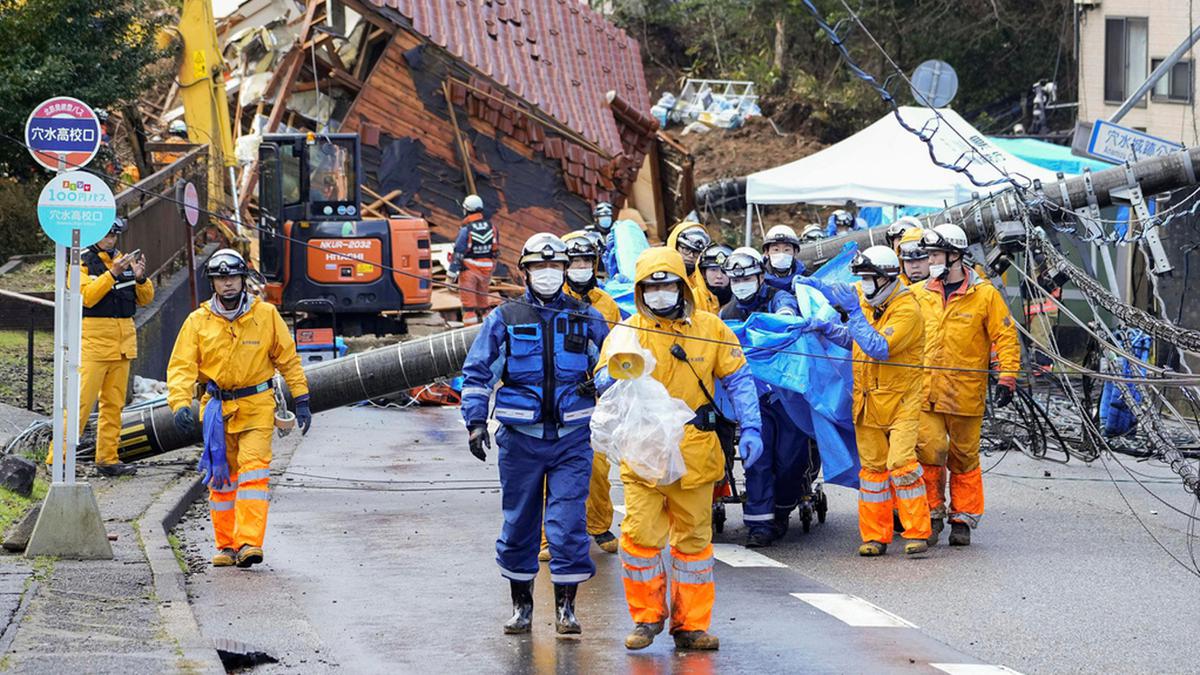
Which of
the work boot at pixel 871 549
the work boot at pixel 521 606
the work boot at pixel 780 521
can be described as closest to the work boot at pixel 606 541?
the work boot at pixel 780 521

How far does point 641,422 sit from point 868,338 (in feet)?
9.69

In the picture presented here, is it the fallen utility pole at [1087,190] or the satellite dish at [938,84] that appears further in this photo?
the satellite dish at [938,84]

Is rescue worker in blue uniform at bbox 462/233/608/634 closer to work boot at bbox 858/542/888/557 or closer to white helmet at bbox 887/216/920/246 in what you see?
work boot at bbox 858/542/888/557

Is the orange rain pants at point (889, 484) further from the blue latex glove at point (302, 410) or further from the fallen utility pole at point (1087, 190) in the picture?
the blue latex glove at point (302, 410)

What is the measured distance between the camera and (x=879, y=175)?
76.3 feet

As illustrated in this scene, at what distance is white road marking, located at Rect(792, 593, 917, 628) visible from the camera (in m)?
8.38

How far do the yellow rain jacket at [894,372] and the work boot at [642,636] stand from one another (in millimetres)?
3210

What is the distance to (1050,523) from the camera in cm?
1193

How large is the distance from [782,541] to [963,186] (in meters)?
12.2

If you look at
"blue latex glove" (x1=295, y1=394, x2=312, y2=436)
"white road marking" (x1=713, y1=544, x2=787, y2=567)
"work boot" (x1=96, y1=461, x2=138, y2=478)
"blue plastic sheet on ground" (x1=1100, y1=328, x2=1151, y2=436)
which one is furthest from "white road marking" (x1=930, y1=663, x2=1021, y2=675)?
"blue plastic sheet on ground" (x1=1100, y1=328, x2=1151, y2=436)

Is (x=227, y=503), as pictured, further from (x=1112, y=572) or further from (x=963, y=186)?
(x=963, y=186)

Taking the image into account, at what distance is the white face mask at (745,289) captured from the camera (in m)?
11.1

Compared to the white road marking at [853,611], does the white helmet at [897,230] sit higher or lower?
higher

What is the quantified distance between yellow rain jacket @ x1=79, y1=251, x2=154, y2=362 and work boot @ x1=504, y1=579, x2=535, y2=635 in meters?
6.22
